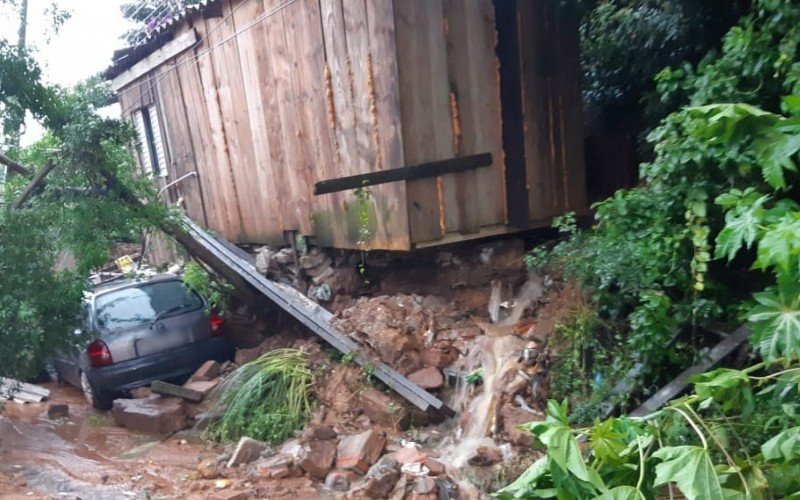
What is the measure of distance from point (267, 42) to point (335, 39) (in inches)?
63.9

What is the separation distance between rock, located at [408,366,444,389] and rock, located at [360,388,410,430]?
27 centimetres

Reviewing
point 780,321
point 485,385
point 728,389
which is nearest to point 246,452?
point 485,385

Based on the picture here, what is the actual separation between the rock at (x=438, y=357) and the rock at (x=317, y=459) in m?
1.25

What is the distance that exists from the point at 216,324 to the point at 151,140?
5.49 metres

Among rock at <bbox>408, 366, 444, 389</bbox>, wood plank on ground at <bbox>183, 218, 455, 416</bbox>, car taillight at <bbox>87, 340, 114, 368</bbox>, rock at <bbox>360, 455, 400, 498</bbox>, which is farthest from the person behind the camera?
car taillight at <bbox>87, 340, 114, 368</bbox>

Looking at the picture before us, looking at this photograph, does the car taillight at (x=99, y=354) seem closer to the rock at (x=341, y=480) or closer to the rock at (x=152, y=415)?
the rock at (x=152, y=415)

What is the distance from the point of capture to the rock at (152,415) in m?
7.92

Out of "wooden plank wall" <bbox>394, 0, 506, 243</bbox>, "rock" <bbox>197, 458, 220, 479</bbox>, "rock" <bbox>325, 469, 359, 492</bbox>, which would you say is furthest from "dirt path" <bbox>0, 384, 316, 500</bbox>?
"wooden plank wall" <bbox>394, 0, 506, 243</bbox>

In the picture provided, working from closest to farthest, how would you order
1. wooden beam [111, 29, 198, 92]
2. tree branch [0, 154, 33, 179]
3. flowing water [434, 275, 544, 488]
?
flowing water [434, 275, 544, 488], tree branch [0, 154, 33, 179], wooden beam [111, 29, 198, 92]

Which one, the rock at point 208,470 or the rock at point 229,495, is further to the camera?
the rock at point 208,470

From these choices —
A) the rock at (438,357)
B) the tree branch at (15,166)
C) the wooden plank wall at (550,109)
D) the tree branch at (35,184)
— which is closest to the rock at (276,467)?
the rock at (438,357)

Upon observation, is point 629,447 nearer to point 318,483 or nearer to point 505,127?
point 318,483

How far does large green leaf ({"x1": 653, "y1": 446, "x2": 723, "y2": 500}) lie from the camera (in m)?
2.98

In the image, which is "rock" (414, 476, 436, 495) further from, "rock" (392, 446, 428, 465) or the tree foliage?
the tree foliage
